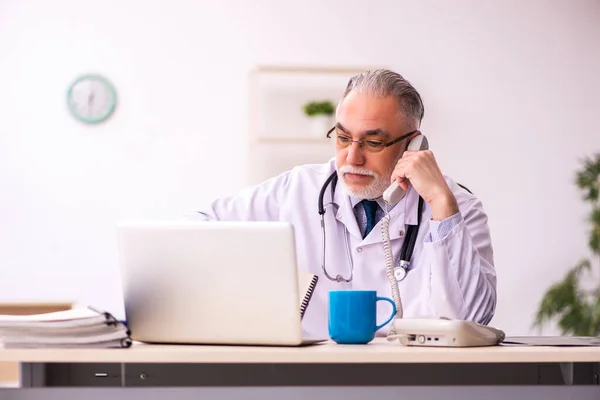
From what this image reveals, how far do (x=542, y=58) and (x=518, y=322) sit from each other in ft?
4.90

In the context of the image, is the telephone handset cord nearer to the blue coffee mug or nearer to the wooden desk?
the blue coffee mug

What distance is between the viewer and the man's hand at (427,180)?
2166mm

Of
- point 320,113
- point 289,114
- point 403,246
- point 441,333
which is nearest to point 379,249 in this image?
point 403,246

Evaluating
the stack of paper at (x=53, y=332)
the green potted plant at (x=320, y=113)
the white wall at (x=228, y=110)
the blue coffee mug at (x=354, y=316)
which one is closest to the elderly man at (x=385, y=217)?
the blue coffee mug at (x=354, y=316)

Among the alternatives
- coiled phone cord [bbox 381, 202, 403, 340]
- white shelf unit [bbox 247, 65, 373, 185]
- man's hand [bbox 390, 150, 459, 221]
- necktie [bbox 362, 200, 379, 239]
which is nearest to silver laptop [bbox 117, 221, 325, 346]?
coiled phone cord [bbox 381, 202, 403, 340]

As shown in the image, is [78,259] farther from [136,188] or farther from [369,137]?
[369,137]

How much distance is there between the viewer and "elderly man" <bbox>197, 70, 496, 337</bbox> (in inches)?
84.0

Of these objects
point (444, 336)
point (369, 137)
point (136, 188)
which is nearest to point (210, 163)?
point (136, 188)

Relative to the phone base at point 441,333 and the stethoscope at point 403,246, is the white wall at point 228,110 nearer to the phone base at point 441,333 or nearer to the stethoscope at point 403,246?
the stethoscope at point 403,246

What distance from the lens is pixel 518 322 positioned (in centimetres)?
491

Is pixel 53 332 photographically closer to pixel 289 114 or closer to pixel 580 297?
pixel 289 114

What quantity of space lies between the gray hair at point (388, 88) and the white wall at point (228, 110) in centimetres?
235

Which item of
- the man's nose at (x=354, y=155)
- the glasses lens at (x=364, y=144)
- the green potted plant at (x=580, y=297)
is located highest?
the glasses lens at (x=364, y=144)

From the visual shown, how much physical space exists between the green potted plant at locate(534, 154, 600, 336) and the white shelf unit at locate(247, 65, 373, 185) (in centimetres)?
136
